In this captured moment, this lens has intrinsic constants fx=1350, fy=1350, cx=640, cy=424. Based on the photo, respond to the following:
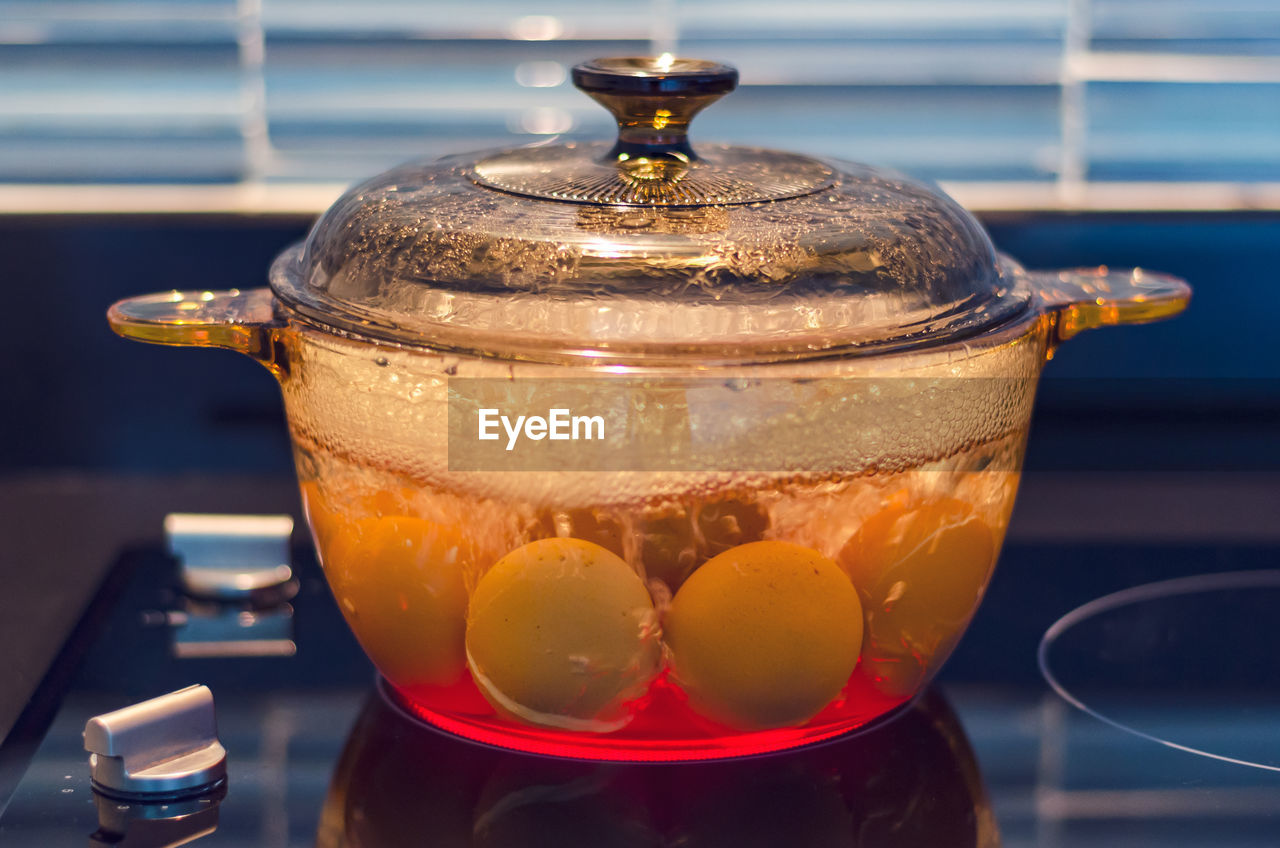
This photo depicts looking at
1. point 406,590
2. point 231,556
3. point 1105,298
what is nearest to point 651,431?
point 406,590

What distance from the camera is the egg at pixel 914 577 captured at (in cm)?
61

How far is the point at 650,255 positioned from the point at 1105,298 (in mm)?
272

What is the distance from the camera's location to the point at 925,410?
1.98ft

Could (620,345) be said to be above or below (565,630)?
above

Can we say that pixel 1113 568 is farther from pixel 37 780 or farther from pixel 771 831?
pixel 37 780

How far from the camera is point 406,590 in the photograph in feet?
2.03

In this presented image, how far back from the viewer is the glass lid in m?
0.57

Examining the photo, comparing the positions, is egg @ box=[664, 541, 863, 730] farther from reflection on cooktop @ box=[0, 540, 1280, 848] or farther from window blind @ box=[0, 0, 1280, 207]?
window blind @ box=[0, 0, 1280, 207]

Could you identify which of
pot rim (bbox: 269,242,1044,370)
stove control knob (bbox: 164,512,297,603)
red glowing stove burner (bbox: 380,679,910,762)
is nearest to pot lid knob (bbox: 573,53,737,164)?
pot rim (bbox: 269,242,1044,370)

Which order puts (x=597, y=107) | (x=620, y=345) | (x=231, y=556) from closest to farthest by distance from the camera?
1. (x=620, y=345)
2. (x=231, y=556)
3. (x=597, y=107)

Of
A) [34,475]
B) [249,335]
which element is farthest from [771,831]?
[34,475]

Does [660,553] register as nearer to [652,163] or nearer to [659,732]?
[659,732]

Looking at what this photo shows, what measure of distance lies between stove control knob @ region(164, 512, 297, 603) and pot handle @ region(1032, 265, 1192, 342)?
50 centimetres

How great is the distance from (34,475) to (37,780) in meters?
0.46
